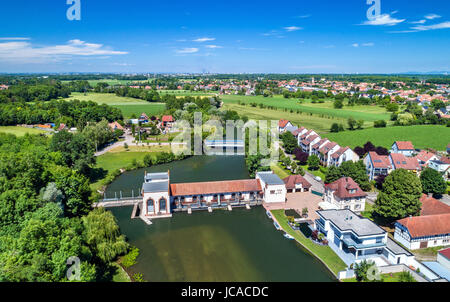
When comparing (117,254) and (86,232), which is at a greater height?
(86,232)

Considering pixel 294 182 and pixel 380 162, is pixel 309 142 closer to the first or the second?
pixel 380 162

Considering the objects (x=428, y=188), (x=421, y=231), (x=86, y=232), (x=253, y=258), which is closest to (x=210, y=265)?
(x=253, y=258)

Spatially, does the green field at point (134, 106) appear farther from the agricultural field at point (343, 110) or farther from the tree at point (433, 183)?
the tree at point (433, 183)

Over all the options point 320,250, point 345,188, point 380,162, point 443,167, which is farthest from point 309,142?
point 320,250

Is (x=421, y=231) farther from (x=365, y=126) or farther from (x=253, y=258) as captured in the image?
(x=365, y=126)

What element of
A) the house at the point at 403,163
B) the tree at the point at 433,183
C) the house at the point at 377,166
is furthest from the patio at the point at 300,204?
the house at the point at 403,163

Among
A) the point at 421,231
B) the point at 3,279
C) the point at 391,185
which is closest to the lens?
the point at 3,279

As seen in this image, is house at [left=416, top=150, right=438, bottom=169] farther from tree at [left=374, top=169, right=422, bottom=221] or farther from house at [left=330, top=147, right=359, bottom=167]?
tree at [left=374, top=169, right=422, bottom=221]
